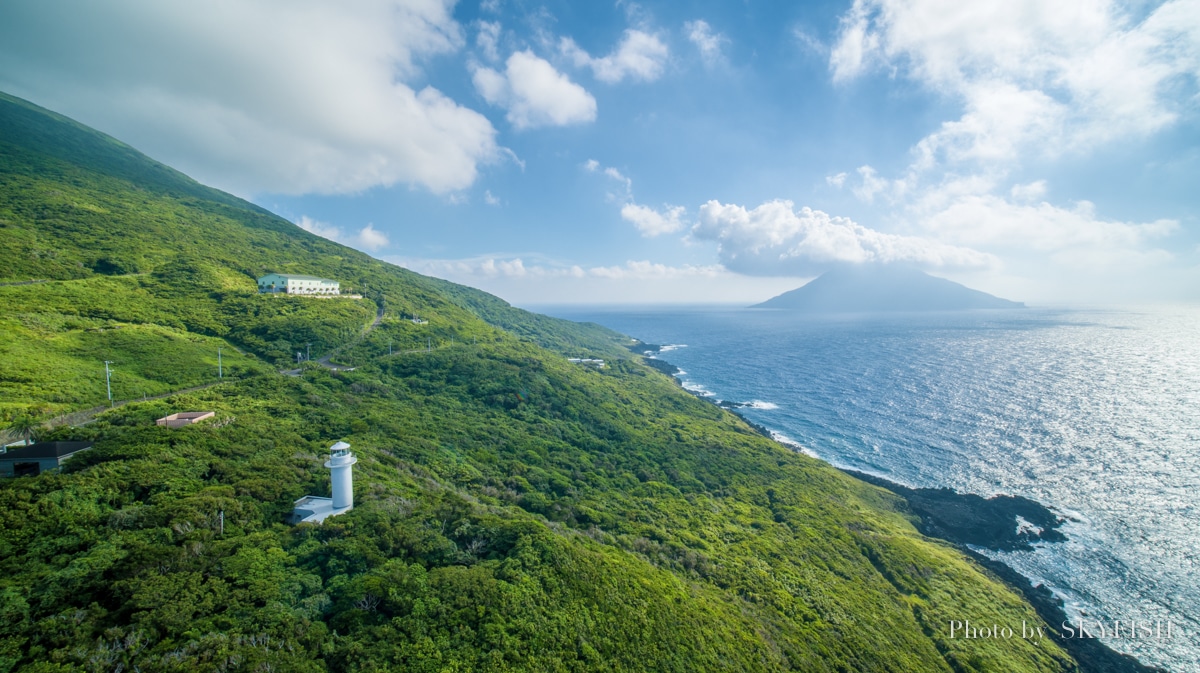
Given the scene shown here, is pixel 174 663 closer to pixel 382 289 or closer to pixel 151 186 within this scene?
pixel 382 289

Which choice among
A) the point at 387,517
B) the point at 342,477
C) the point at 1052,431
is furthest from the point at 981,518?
the point at 342,477

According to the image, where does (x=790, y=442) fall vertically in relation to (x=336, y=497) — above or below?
below

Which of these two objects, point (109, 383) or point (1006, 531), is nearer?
point (109, 383)

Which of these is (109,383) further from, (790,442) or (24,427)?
(790,442)

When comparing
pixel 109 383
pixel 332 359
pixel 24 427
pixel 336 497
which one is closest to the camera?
pixel 336 497

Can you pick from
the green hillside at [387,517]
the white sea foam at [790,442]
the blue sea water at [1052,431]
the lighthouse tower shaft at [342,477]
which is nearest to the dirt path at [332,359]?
the green hillside at [387,517]

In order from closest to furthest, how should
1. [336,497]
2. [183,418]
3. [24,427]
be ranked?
[336,497] → [24,427] → [183,418]

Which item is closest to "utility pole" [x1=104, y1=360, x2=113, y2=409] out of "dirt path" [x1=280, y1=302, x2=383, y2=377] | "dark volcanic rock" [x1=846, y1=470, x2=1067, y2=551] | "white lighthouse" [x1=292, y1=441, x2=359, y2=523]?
"dirt path" [x1=280, y1=302, x2=383, y2=377]

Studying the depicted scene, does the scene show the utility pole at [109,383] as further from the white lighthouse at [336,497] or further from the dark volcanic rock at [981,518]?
the dark volcanic rock at [981,518]
